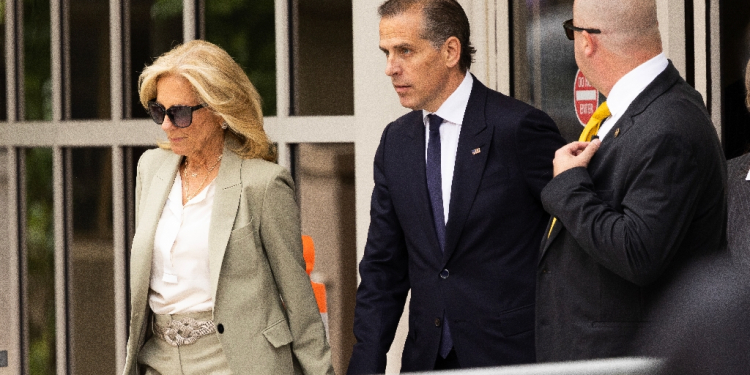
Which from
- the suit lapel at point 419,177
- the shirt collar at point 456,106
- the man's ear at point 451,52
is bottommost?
the suit lapel at point 419,177

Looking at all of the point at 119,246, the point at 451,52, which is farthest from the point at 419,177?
the point at 119,246

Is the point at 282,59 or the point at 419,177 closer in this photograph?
the point at 419,177

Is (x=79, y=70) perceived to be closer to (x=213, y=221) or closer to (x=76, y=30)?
(x=76, y=30)

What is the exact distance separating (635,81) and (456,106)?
2.20ft

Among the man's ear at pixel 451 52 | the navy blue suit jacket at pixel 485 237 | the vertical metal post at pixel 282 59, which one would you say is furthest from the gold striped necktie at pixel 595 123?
the vertical metal post at pixel 282 59

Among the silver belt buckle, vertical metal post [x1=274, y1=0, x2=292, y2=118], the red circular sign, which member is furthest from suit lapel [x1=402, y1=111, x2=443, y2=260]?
vertical metal post [x1=274, y1=0, x2=292, y2=118]

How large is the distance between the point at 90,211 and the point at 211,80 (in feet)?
5.64

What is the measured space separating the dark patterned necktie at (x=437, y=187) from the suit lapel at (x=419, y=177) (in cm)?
2

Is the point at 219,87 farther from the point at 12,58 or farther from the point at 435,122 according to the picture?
the point at 12,58

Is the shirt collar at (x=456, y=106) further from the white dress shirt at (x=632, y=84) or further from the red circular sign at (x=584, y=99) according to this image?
the red circular sign at (x=584, y=99)

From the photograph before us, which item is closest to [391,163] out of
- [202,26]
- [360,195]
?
[360,195]

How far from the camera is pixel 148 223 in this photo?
305cm

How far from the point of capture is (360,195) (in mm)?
3912

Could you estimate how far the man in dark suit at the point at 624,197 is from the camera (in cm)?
225
